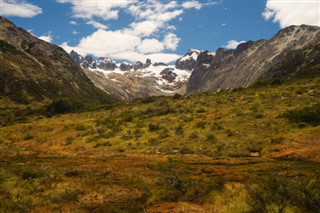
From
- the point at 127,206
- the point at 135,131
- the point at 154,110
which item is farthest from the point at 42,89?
the point at 127,206

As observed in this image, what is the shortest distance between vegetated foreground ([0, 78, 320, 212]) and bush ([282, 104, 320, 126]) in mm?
121

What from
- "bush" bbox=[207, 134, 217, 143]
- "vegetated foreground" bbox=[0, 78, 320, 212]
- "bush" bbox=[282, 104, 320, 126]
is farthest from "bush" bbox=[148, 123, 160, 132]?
"bush" bbox=[282, 104, 320, 126]

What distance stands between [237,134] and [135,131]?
16.3 metres

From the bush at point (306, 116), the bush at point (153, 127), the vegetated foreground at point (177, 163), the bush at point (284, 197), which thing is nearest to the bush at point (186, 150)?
the vegetated foreground at point (177, 163)

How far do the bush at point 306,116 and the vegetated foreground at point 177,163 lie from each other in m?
0.12

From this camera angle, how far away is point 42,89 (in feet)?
641

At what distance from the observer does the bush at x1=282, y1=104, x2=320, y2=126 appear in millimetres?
39581

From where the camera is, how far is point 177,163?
2819cm

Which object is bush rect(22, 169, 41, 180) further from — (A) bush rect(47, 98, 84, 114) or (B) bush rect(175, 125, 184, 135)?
(A) bush rect(47, 98, 84, 114)

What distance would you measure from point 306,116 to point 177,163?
67.9 feet

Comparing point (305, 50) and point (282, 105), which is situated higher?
point (305, 50)

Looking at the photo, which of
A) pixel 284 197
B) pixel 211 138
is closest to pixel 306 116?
pixel 211 138

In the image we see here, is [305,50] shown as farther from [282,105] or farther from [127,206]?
[127,206]

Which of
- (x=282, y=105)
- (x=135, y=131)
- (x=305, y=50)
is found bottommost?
(x=135, y=131)
